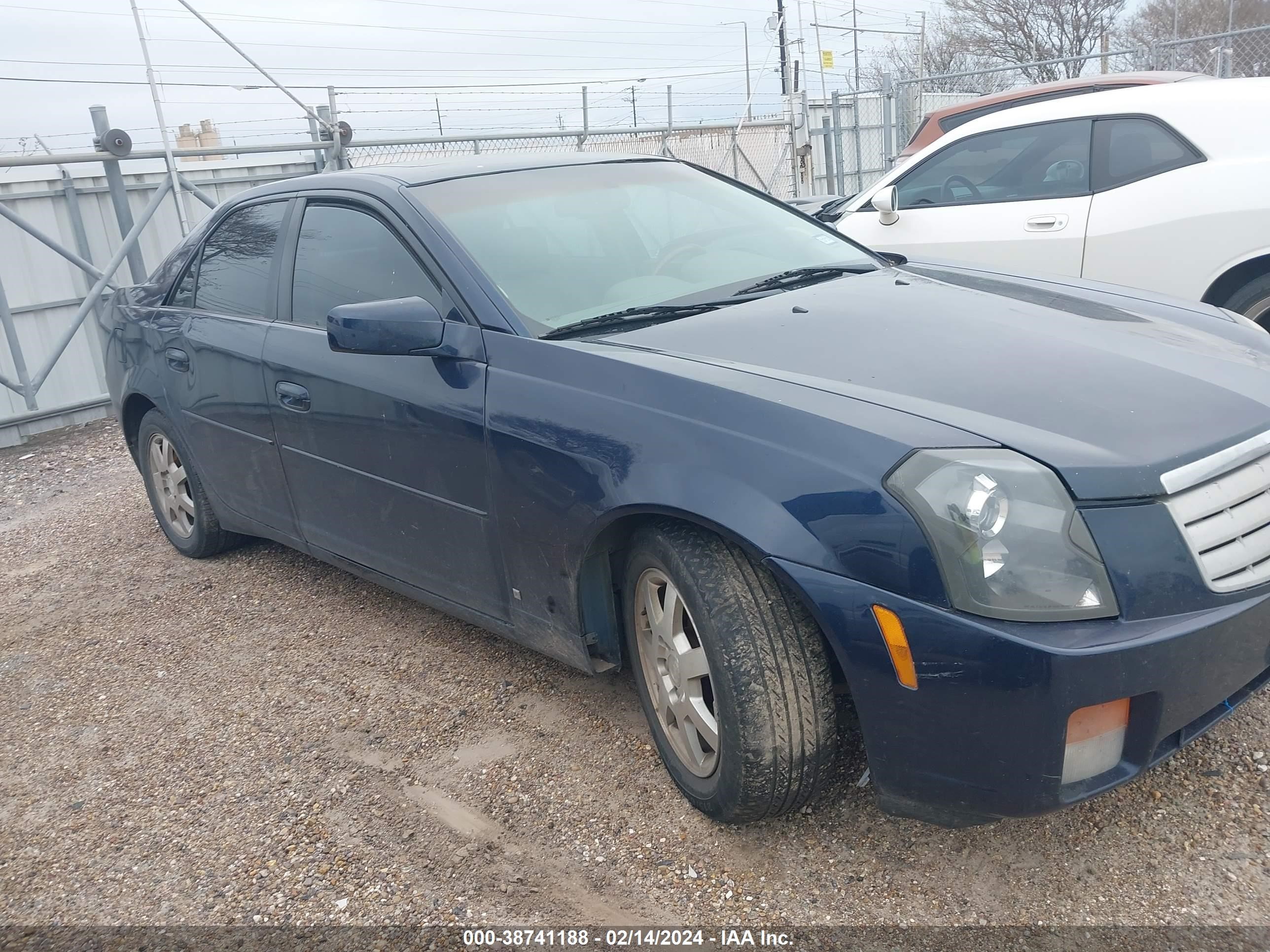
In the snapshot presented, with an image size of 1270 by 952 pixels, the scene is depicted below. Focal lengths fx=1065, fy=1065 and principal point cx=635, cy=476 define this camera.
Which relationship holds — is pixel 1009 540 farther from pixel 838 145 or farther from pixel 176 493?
pixel 838 145

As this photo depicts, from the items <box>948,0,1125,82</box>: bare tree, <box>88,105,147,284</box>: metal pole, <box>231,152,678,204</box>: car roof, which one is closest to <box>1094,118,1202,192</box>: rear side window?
<box>231,152,678,204</box>: car roof

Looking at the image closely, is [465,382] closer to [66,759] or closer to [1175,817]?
[66,759]

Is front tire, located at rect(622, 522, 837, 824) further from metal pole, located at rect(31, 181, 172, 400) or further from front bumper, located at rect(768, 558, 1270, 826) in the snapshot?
metal pole, located at rect(31, 181, 172, 400)

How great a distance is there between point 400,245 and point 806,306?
Answer: 1.26 meters

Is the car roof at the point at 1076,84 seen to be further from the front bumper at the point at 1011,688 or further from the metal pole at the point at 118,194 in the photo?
the metal pole at the point at 118,194

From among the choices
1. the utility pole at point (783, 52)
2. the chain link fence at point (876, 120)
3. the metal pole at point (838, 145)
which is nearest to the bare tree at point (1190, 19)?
the utility pole at point (783, 52)

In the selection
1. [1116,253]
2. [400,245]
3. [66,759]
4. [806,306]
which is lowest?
[66,759]

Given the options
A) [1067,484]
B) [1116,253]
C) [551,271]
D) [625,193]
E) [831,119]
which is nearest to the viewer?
[1067,484]

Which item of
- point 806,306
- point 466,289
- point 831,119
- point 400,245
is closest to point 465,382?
point 466,289

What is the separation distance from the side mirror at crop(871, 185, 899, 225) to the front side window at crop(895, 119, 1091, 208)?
55cm

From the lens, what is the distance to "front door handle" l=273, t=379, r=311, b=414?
3549 millimetres

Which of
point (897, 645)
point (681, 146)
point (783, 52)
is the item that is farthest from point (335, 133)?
point (783, 52)

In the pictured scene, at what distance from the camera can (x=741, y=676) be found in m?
2.32

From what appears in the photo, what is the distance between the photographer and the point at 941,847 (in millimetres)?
2484
